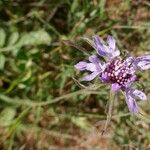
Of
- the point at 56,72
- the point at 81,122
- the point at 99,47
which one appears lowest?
the point at 81,122

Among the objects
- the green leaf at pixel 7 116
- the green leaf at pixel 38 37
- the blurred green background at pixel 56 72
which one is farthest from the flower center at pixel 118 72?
the green leaf at pixel 7 116

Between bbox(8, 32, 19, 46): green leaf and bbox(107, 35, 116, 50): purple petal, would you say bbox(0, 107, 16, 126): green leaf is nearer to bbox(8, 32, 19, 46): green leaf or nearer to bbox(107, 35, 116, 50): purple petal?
bbox(8, 32, 19, 46): green leaf

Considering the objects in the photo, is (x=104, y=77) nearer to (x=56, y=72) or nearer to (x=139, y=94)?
(x=139, y=94)

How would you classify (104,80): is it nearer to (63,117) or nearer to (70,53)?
(70,53)

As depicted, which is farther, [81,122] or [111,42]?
[81,122]

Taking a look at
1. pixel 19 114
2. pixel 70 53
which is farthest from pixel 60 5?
pixel 19 114

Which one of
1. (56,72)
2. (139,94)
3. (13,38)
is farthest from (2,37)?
(139,94)

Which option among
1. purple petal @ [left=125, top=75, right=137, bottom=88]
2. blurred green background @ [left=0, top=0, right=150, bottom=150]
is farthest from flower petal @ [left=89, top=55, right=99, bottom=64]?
blurred green background @ [left=0, top=0, right=150, bottom=150]
